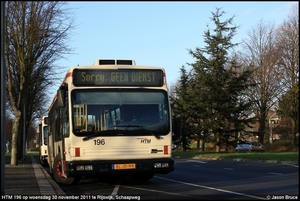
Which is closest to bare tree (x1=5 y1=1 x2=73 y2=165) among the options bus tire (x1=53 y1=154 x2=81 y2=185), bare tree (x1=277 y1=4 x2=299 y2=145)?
bus tire (x1=53 y1=154 x2=81 y2=185)

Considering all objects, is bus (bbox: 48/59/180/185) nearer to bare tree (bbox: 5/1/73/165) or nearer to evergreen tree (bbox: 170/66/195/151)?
bare tree (bbox: 5/1/73/165)

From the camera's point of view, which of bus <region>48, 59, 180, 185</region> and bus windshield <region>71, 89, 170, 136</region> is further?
bus windshield <region>71, 89, 170, 136</region>

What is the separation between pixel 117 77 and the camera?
13508 millimetres

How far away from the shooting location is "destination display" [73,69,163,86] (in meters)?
13.3

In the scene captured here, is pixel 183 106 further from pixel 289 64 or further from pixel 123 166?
pixel 123 166

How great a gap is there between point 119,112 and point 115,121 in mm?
266

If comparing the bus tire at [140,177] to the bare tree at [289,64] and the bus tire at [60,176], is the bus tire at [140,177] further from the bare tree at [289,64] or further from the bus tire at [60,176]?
the bare tree at [289,64]

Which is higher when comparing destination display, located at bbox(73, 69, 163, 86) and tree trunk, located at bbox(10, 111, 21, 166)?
destination display, located at bbox(73, 69, 163, 86)

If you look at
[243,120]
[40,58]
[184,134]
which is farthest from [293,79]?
[40,58]

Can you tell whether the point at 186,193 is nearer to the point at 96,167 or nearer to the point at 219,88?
the point at 96,167

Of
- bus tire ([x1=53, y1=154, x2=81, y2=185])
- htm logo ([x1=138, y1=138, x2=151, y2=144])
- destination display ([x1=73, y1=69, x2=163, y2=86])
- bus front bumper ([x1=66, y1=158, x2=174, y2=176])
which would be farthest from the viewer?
bus tire ([x1=53, y1=154, x2=81, y2=185])

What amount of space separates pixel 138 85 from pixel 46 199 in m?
4.23

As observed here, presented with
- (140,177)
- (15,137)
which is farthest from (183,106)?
(140,177)

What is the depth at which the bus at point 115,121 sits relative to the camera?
42.1 feet
